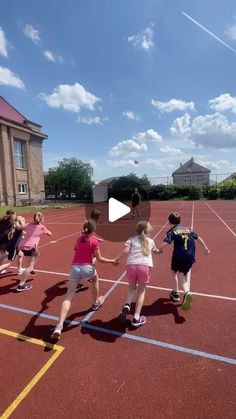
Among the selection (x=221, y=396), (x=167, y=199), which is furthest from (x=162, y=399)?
(x=167, y=199)

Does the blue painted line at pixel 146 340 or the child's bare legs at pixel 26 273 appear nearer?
the blue painted line at pixel 146 340

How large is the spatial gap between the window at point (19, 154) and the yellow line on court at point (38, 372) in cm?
3048

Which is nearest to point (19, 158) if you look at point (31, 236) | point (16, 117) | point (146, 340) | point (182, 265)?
point (16, 117)

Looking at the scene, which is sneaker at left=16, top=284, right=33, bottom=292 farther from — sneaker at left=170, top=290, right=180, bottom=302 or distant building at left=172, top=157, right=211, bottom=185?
distant building at left=172, top=157, right=211, bottom=185

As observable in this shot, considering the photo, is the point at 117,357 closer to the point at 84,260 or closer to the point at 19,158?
the point at 84,260

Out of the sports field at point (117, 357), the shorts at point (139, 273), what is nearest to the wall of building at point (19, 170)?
the sports field at point (117, 357)

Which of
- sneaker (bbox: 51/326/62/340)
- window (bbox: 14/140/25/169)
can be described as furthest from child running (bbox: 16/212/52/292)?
window (bbox: 14/140/25/169)

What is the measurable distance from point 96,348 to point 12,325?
1479 millimetres

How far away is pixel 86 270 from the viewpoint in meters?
3.91

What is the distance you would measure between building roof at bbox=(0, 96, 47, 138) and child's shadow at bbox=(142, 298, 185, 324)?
1212 inches

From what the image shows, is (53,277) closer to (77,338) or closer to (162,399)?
(77,338)

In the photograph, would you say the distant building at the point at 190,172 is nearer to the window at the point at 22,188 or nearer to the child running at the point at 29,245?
the window at the point at 22,188

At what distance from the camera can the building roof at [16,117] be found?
103ft

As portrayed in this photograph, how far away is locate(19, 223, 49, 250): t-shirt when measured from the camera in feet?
17.9
